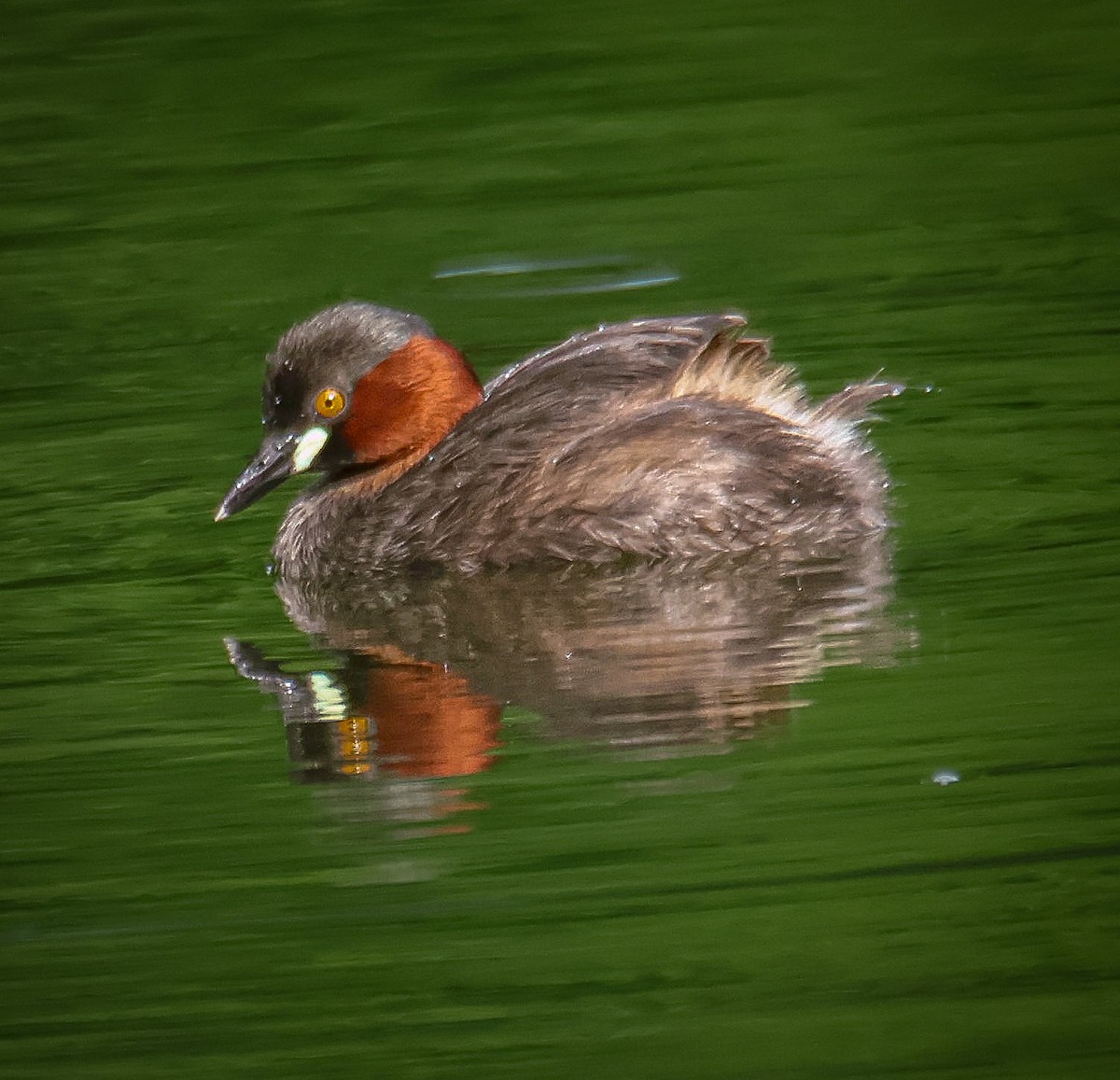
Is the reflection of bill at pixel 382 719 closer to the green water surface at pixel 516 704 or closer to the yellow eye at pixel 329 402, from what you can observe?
the green water surface at pixel 516 704

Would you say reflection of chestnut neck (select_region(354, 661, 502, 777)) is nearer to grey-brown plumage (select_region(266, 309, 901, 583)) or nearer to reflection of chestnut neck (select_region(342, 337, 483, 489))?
grey-brown plumage (select_region(266, 309, 901, 583))

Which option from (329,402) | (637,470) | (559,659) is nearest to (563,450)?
(637,470)

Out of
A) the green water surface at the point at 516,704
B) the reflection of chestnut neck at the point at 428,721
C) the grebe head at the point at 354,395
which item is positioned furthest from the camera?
the grebe head at the point at 354,395

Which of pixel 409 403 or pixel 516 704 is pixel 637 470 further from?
pixel 516 704

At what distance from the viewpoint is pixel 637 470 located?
24.4 feet

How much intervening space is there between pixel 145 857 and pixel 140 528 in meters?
2.68

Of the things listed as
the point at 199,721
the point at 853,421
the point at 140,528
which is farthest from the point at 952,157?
the point at 199,721

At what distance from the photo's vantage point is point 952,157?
37.0ft

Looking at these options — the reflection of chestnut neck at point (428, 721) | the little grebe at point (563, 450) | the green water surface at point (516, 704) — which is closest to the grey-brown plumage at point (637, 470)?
the little grebe at point (563, 450)

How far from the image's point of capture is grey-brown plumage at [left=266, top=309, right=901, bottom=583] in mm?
7406

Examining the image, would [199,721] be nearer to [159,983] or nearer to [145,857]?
[145,857]

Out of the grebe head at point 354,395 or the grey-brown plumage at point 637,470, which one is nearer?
the grey-brown plumage at point 637,470

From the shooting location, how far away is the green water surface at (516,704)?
4867 millimetres

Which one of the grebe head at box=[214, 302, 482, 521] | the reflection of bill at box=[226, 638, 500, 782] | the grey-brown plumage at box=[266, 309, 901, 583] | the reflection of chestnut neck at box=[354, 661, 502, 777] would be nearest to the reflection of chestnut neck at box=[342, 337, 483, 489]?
the grebe head at box=[214, 302, 482, 521]
